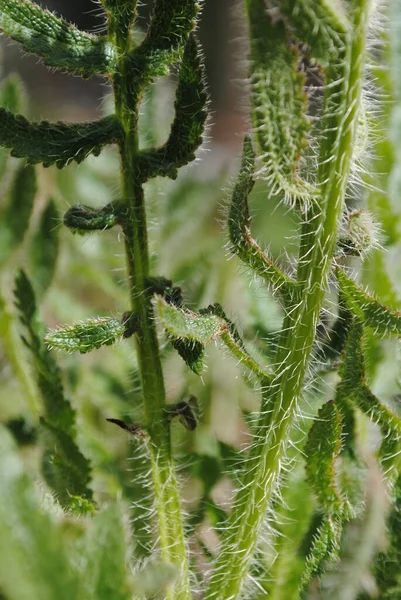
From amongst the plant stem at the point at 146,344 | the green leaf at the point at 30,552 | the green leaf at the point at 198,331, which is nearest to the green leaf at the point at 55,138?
the plant stem at the point at 146,344

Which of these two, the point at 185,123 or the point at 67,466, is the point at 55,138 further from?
the point at 67,466

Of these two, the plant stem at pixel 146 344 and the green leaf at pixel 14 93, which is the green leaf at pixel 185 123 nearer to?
the plant stem at pixel 146 344

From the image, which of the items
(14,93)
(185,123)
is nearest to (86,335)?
(185,123)

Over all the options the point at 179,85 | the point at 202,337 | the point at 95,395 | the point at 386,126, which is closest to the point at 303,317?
the point at 202,337

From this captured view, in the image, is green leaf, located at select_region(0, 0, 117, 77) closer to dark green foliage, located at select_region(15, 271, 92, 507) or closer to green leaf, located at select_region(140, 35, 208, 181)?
green leaf, located at select_region(140, 35, 208, 181)

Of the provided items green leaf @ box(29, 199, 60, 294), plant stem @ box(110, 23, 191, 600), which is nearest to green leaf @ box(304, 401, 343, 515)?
plant stem @ box(110, 23, 191, 600)

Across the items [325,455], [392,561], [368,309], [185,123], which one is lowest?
[392,561]

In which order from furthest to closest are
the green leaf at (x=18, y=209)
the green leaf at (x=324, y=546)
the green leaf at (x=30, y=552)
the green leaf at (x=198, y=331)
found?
the green leaf at (x=18, y=209) → the green leaf at (x=324, y=546) → the green leaf at (x=198, y=331) → the green leaf at (x=30, y=552)
